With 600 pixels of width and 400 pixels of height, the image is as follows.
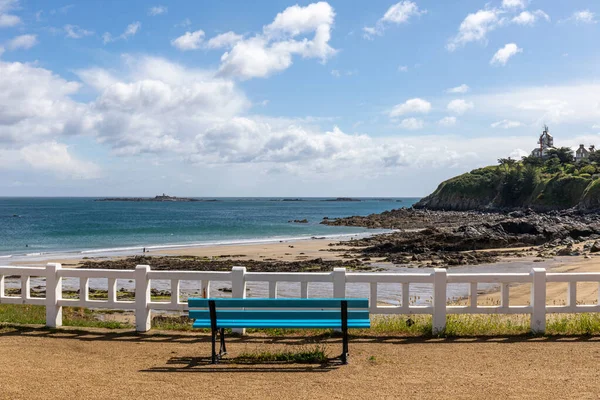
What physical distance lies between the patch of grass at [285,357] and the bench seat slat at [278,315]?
0.58 meters

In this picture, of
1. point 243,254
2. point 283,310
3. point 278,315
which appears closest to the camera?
point 278,315

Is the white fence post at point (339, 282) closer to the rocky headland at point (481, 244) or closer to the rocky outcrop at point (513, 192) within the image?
the rocky headland at point (481, 244)

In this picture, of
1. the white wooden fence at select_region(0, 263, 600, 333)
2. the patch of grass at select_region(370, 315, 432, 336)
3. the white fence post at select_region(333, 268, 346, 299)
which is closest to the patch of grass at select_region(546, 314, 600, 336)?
the white wooden fence at select_region(0, 263, 600, 333)

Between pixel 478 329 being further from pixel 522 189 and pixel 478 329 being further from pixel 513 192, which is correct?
pixel 513 192

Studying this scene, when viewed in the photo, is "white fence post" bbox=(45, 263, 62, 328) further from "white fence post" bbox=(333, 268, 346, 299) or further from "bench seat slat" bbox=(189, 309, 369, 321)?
"white fence post" bbox=(333, 268, 346, 299)

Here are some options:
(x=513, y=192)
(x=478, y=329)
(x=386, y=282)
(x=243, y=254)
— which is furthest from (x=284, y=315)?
(x=513, y=192)

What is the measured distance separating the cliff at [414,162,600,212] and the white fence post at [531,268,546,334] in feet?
243

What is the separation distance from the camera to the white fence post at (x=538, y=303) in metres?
8.82

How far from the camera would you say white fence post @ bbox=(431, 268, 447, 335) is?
8.73 m

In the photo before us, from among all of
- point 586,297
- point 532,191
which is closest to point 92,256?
point 586,297

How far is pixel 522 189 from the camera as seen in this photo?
109688mm

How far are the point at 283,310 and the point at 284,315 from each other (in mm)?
135

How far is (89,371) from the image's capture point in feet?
23.1

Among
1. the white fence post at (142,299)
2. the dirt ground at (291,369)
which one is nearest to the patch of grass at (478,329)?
the dirt ground at (291,369)
